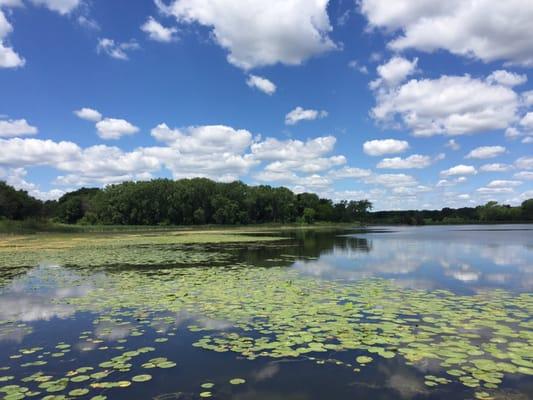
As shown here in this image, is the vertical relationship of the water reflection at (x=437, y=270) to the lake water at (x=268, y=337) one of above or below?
above

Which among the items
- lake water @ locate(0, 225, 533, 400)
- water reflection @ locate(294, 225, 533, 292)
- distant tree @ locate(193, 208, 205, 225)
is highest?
distant tree @ locate(193, 208, 205, 225)

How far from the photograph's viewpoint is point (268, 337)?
23.6 feet

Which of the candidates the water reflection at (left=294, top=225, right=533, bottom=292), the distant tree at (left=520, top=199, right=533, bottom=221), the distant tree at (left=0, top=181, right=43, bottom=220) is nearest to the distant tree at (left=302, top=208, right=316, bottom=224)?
the distant tree at (left=520, top=199, right=533, bottom=221)

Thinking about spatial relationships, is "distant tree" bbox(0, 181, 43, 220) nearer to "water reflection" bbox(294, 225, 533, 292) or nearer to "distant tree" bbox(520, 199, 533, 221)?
"water reflection" bbox(294, 225, 533, 292)

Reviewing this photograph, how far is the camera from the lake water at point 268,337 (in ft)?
17.1

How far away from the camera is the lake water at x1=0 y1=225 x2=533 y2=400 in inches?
205

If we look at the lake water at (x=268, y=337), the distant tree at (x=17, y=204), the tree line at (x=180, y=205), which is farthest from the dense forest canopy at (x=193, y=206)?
the lake water at (x=268, y=337)

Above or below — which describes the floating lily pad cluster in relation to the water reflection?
below

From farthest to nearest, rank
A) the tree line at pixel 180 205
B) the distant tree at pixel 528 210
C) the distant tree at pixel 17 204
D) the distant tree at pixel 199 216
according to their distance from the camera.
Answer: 1. the distant tree at pixel 528 210
2. the distant tree at pixel 199 216
3. the tree line at pixel 180 205
4. the distant tree at pixel 17 204

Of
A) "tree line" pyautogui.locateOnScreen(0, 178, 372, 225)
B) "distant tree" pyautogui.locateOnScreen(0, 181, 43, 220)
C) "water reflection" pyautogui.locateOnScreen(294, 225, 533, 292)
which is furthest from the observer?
"tree line" pyautogui.locateOnScreen(0, 178, 372, 225)

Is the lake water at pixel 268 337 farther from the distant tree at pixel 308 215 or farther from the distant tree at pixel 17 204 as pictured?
the distant tree at pixel 308 215

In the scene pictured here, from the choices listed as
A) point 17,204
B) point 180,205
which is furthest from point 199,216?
point 17,204

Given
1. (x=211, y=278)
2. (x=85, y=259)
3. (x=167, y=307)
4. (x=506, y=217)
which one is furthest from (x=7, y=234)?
(x=506, y=217)

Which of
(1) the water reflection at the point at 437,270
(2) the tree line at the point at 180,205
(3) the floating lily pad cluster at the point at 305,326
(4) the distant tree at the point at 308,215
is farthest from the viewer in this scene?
(4) the distant tree at the point at 308,215
